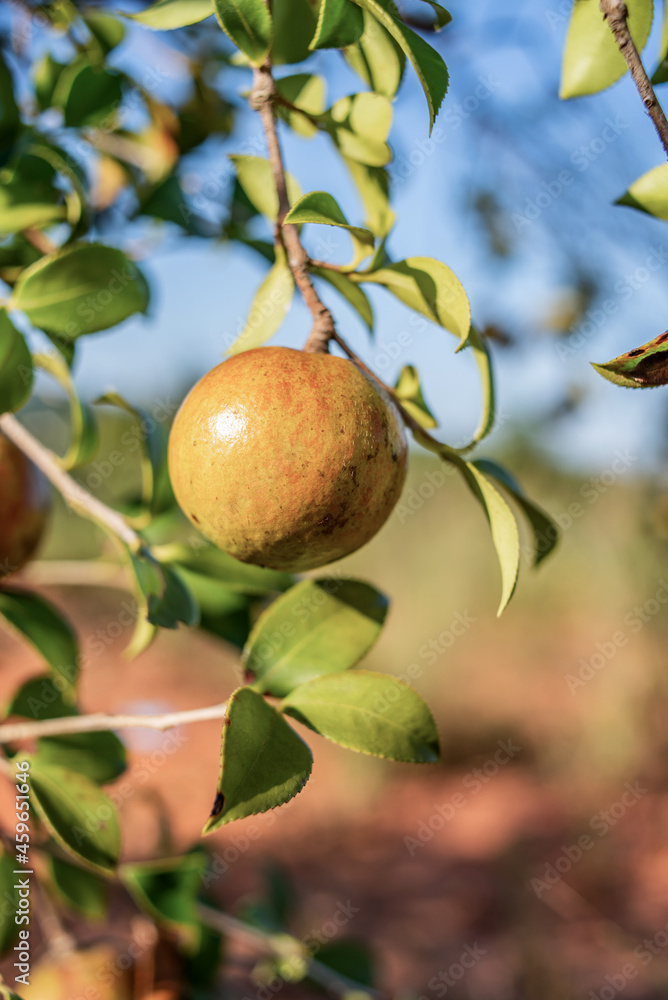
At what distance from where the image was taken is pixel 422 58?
341 millimetres

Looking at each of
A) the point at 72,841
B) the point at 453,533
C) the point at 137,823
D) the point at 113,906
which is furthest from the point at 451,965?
the point at 453,533

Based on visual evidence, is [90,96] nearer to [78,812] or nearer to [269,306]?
[269,306]

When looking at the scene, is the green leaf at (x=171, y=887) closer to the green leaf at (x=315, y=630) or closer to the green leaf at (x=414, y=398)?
the green leaf at (x=315, y=630)

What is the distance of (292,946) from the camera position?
3.07 ft

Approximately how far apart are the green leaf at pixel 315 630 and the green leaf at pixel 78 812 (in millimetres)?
207

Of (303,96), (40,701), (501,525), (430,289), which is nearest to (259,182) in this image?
(303,96)

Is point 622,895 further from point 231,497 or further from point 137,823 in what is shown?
point 231,497

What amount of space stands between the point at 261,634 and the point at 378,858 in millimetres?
3470

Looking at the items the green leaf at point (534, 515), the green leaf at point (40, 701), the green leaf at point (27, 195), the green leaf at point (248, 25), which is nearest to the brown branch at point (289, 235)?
the green leaf at point (248, 25)

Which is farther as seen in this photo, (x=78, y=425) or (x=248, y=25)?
(x=78, y=425)

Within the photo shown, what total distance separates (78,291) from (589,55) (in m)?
0.35

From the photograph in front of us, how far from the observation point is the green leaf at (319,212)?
1.08ft

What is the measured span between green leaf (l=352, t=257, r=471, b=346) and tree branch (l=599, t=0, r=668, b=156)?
105 mm

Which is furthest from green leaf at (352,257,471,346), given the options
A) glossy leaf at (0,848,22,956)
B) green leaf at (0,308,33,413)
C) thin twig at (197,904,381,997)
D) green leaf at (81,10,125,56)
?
thin twig at (197,904,381,997)
